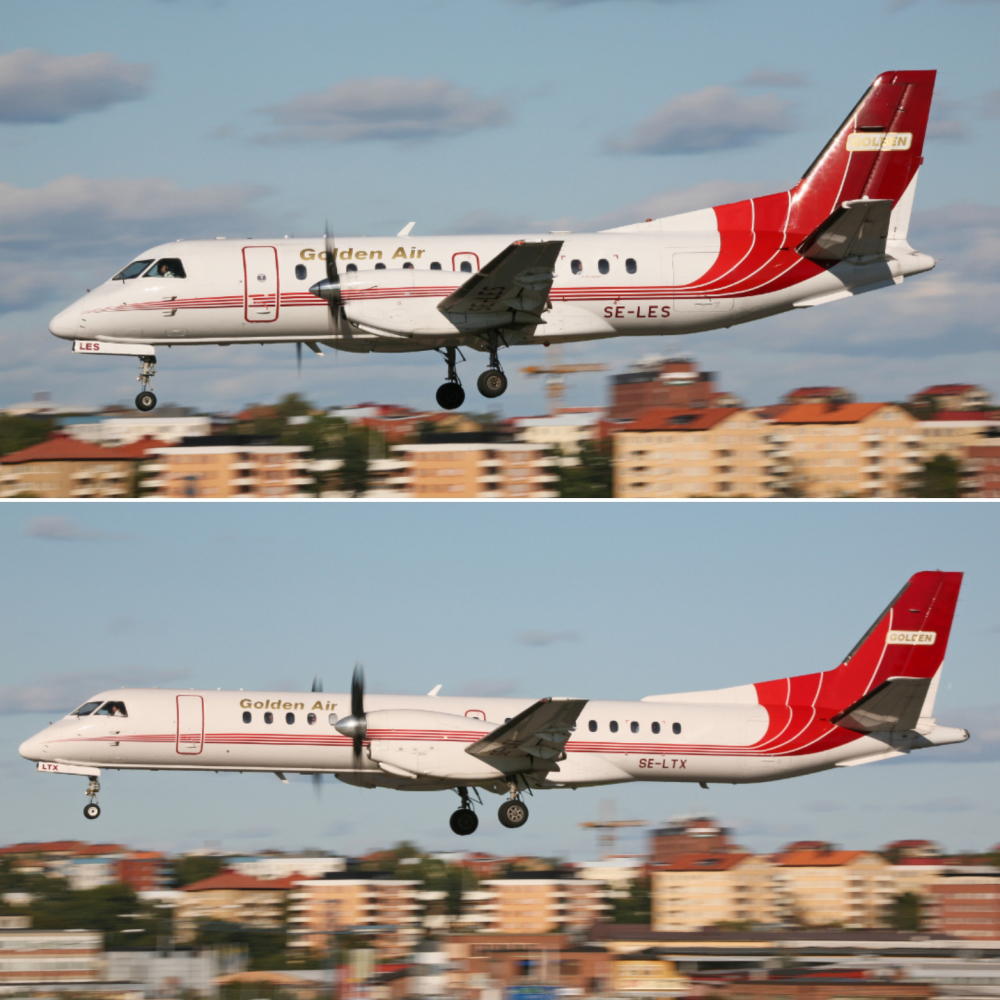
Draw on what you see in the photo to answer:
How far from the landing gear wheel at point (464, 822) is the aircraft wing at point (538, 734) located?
1735mm

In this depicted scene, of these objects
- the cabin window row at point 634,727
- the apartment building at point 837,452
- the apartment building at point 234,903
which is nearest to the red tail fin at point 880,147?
the cabin window row at point 634,727

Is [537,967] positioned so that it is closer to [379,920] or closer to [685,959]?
[685,959]

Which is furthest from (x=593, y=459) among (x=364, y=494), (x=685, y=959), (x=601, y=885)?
(x=601, y=885)

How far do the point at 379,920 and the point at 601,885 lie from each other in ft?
58.3

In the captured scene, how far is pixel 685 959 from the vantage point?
2496 inches

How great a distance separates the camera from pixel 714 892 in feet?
318

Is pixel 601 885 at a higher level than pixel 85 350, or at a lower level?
lower

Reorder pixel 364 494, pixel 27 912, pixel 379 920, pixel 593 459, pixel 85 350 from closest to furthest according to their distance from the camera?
1. pixel 85 350
2. pixel 364 494
3. pixel 593 459
4. pixel 379 920
5. pixel 27 912

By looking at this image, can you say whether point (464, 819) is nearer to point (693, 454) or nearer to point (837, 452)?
point (693, 454)

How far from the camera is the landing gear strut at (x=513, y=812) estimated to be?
24750 mm

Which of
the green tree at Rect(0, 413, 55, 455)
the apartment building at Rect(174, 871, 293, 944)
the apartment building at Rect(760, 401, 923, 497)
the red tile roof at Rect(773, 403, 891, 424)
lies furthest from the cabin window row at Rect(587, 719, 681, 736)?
the apartment building at Rect(174, 871, 293, 944)

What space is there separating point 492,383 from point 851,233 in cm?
689

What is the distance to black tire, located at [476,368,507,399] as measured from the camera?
24594 millimetres

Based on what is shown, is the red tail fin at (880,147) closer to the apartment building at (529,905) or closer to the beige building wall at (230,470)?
the beige building wall at (230,470)
